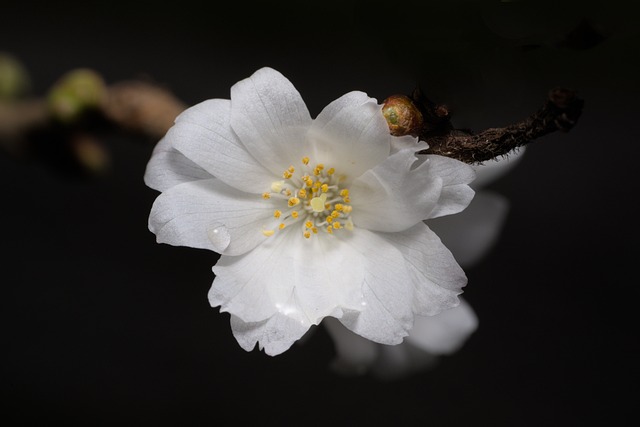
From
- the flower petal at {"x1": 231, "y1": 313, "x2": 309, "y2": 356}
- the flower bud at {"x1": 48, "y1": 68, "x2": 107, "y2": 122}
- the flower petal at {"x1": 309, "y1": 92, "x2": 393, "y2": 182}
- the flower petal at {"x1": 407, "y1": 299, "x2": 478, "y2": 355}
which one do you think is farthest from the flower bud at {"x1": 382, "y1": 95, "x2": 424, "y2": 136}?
the flower bud at {"x1": 48, "y1": 68, "x2": 107, "y2": 122}

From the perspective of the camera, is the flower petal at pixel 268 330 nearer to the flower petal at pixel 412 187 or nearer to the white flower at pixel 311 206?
the white flower at pixel 311 206

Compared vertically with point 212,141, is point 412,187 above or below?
below

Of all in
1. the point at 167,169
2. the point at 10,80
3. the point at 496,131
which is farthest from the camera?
the point at 10,80

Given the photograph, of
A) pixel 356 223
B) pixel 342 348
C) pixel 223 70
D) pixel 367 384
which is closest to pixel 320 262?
pixel 356 223

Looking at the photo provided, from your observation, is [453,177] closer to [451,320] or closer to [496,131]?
[496,131]

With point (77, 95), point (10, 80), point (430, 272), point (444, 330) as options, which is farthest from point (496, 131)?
point (10, 80)

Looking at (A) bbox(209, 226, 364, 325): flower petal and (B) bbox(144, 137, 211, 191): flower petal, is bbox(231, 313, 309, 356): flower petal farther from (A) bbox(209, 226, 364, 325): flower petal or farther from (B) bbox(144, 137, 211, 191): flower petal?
(B) bbox(144, 137, 211, 191): flower petal
